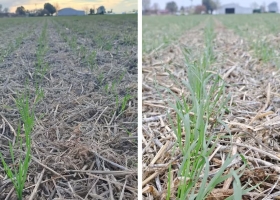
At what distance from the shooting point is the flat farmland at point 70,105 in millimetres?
659

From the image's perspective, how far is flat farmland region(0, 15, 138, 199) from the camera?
2.16 feet

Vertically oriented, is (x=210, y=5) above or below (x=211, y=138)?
above

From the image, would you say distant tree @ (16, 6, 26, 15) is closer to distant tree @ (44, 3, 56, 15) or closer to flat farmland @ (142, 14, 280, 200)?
distant tree @ (44, 3, 56, 15)

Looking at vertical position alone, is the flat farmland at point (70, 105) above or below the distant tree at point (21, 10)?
A: below

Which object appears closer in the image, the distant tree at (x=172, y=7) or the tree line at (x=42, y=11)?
the tree line at (x=42, y=11)

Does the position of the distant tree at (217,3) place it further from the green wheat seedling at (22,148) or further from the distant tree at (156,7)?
the green wheat seedling at (22,148)

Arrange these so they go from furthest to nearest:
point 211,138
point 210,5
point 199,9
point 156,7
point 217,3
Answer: point 156,7 < point 199,9 < point 217,3 < point 210,5 < point 211,138

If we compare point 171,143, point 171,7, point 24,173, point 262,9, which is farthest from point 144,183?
point 171,7

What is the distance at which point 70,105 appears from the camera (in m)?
0.67

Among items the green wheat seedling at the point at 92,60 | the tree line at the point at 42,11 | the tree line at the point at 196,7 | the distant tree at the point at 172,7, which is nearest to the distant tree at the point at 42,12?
the tree line at the point at 42,11

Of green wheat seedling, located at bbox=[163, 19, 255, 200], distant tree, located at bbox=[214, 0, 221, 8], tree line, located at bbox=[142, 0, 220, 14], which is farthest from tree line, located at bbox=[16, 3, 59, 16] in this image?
tree line, located at bbox=[142, 0, 220, 14]

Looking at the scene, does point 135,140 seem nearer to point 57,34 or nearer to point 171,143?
point 57,34

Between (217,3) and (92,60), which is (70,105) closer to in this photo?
(92,60)

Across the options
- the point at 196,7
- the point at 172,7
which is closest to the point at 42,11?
the point at 172,7
